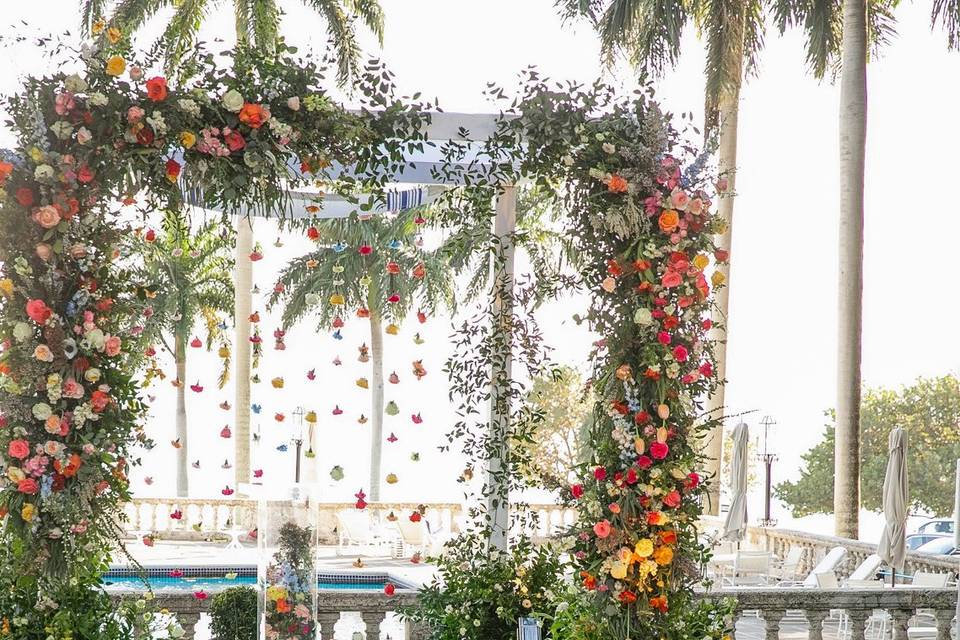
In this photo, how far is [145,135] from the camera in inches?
229

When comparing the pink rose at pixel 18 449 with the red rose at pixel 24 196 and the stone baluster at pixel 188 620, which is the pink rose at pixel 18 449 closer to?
the red rose at pixel 24 196

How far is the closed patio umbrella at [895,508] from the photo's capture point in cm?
1141

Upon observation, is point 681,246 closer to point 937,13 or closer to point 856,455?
point 856,455

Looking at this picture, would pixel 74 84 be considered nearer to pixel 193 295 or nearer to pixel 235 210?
pixel 235 210

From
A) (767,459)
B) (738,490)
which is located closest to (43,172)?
(738,490)

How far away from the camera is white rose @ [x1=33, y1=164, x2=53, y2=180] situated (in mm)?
5512

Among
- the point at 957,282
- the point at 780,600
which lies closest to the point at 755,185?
the point at 957,282

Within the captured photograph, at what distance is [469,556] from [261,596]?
137 cm

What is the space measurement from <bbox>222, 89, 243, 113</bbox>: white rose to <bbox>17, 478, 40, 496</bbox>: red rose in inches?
82.0

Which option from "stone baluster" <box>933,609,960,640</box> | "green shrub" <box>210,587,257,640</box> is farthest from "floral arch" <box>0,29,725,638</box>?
"stone baluster" <box>933,609,960,640</box>

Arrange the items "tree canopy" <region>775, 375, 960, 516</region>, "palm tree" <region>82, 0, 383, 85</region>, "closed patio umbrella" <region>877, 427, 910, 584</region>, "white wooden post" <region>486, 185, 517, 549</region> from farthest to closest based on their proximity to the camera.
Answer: "tree canopy" <region>775, 375, 960, 516</region>, "palm tree" <region>82, 0, 383, 85</region>, "closed patio umbrella" <region>877, 427, 910, 584</region>, "white wooden post" <region>486, 185, 517, 549</region>

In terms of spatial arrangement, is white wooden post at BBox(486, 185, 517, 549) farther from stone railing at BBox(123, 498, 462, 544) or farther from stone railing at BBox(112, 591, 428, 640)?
stone railing at BBox(123, 498, 462, 544)

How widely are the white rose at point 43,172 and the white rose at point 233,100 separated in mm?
915

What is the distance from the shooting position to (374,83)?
6305mm
